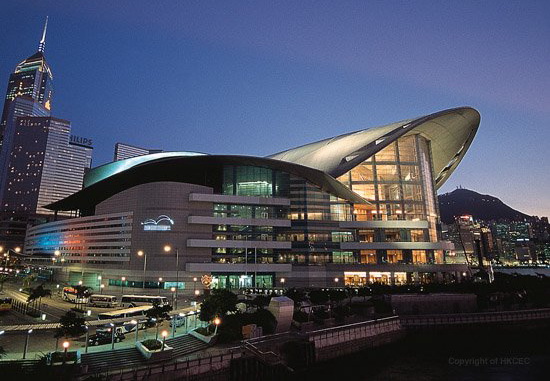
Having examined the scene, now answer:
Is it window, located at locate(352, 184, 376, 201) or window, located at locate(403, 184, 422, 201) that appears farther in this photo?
window, located at locate(352, 184, 376, 201)

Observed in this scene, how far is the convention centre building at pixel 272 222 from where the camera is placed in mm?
69688

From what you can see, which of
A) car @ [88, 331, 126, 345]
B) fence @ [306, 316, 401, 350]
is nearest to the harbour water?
fence @ [306, 316, 401, 350]

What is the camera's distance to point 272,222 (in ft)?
242

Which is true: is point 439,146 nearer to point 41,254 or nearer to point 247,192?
point 247,192

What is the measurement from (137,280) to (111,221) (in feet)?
51.9

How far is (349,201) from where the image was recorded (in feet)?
259

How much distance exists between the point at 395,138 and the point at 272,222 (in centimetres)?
3380

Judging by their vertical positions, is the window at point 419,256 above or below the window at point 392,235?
below

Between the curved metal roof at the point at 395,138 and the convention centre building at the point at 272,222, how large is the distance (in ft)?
1.29

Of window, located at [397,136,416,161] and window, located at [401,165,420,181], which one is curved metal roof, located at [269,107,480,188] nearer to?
window, located at [397,136,416,161]

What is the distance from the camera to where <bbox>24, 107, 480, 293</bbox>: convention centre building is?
69.7 meters

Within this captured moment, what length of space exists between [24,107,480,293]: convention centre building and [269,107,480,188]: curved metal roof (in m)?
0.39

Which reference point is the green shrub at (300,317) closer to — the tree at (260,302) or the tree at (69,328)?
the tree at (260,302)

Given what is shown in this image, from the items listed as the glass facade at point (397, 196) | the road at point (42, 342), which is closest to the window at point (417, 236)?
the glass facade at point (397, 196)
